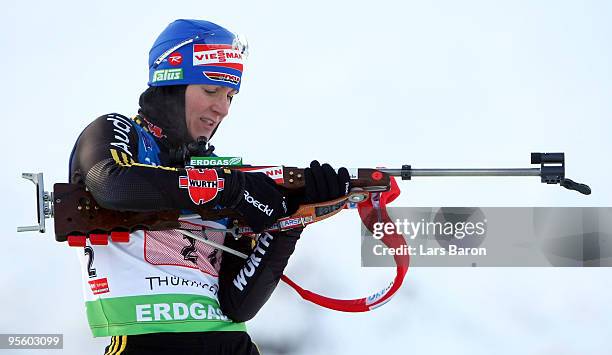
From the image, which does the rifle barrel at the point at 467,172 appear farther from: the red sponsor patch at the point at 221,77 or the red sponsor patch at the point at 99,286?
the red sponsor patch at the point at 99,286

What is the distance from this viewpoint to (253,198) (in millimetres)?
5090

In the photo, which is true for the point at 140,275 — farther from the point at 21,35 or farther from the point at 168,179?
the point at 21,35

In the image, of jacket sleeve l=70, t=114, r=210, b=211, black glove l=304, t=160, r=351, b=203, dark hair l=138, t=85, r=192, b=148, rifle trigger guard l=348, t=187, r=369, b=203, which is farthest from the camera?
dark hair l=138, t=85, r=192, b=148

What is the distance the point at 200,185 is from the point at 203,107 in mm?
656

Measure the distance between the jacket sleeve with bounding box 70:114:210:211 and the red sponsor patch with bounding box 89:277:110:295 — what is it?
37 cm

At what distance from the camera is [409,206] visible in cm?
786

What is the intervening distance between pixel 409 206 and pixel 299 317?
1.48 m

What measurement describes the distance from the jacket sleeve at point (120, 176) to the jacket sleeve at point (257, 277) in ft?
1.61

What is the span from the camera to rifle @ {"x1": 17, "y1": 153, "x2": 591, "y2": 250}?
4.98m

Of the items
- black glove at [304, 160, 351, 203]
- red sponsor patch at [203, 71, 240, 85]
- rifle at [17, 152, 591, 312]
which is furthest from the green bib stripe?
red sponsor patch at [203, 71, 240, 85]

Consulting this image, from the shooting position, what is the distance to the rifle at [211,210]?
498 cm

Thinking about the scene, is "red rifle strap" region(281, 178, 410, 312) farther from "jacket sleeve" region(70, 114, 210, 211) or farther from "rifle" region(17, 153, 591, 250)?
"jacket sleeve" region(70, 114, 210, 211)

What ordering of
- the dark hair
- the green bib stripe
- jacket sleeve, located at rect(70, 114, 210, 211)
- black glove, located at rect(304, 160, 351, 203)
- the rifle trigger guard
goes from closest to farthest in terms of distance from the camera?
1. jacket sleeve, located at rect(70, 114, 210, 211)
2. the green bib stripe
3. black glove, located at rect(304, 160, 351, 203)
4. the rifle trigger guard
5. the dark hair

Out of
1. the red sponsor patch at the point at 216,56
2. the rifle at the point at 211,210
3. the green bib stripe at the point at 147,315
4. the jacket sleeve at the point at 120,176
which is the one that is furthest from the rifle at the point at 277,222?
the red sponsor patch at the point at 216,56
